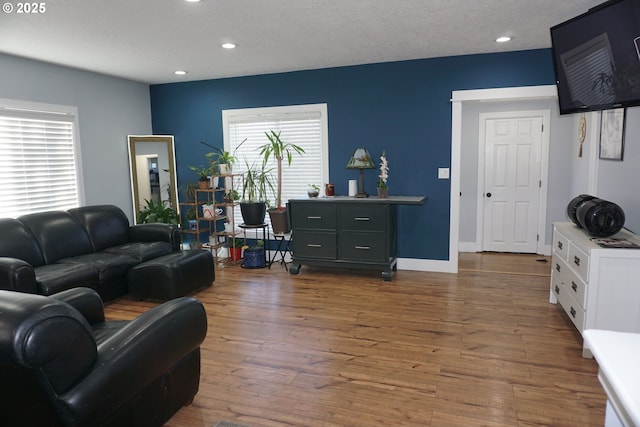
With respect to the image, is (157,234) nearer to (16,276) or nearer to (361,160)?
(16,276)

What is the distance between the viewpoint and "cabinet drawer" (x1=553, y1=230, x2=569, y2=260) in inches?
137

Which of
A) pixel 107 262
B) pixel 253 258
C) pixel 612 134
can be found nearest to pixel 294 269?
pixel 253 258

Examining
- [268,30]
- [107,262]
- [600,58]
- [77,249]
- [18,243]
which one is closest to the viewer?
[600,58]

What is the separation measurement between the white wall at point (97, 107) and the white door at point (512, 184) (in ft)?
16.4

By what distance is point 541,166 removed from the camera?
578cm

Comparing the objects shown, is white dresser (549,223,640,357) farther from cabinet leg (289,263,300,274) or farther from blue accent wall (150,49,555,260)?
cabinet leg (289,263,300,274)

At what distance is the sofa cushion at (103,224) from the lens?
455cm

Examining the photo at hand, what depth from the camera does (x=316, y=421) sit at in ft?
7.41

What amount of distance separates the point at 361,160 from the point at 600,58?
9.05 feet

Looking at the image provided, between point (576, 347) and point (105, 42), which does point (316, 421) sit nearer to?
point (576, 347)

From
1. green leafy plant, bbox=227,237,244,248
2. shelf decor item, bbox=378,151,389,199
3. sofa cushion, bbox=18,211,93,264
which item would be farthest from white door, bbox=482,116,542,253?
sofa cushion, bbox=18,211,93,264

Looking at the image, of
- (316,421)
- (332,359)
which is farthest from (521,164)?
(316,421)

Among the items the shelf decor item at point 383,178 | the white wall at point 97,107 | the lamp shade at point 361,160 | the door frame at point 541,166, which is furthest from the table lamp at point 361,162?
the white wall at point 97,107

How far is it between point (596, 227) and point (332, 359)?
2187 millimetres
